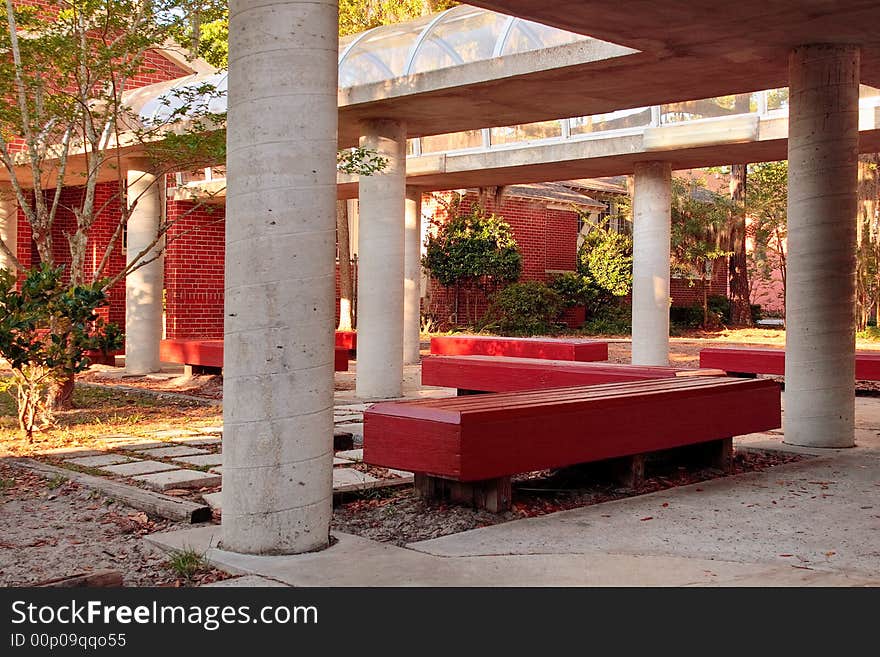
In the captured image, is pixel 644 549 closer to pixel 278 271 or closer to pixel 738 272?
pixel 278 271

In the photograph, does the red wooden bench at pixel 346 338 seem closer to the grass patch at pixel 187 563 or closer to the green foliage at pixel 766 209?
the grass patch at pixel 187 563

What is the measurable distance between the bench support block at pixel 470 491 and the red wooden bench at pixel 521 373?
3.19m

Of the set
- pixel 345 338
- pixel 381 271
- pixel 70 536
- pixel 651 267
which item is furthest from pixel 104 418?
pixel 651 267

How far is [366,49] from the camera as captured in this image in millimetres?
12328

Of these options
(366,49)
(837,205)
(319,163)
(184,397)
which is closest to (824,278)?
(837,205)

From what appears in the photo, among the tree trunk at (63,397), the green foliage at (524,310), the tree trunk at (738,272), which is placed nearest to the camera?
the tree trunk at (63,397)

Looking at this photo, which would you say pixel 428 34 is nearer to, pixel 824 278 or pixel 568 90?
pixel 568 90

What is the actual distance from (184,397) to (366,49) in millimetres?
4748

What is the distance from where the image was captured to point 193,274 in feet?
67.0

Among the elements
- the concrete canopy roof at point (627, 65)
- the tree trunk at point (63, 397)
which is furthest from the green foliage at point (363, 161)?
the tree trunk at point (63, 397)

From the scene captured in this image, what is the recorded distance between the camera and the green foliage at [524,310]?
25.5 m

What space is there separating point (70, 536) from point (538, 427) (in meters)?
2.73

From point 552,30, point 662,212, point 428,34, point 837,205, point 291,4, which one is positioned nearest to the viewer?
point 291,4

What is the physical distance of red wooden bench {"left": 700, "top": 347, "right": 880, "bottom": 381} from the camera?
1248 centimetres
